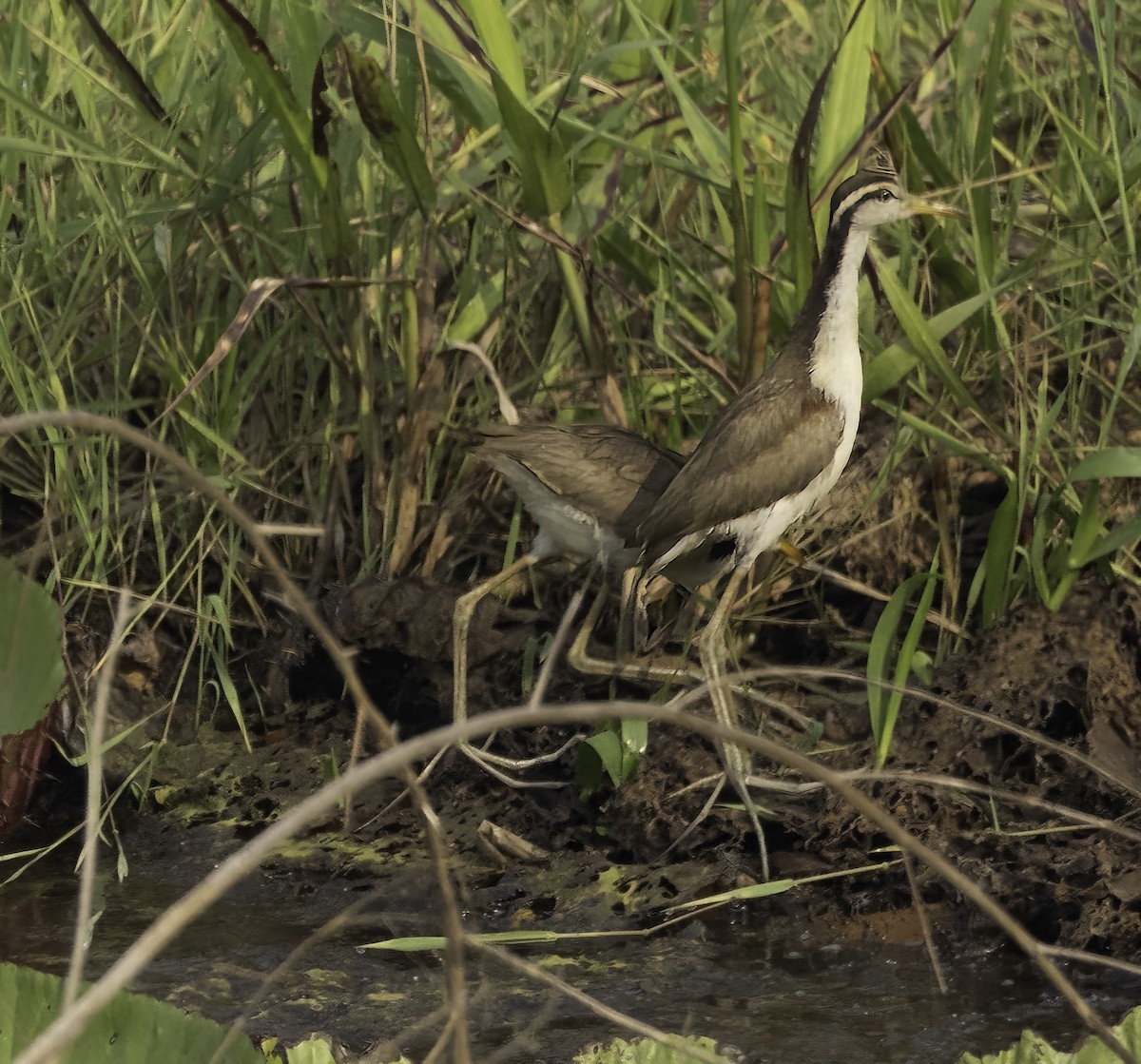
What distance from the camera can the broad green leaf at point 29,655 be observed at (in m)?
1.60

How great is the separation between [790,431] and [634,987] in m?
1.30

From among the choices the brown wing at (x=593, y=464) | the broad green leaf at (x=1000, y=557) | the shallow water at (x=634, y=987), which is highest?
the brown wing at (x=593, y=464)

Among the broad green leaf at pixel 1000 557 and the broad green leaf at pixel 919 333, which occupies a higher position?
the broad green leaf at pixel 919 333

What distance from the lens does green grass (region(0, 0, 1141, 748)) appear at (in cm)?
374

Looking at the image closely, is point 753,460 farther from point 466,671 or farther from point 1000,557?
point 466,671

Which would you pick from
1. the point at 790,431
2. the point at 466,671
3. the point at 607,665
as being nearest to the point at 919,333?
the point at 790,431

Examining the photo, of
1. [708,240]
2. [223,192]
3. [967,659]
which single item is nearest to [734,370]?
[708,240]

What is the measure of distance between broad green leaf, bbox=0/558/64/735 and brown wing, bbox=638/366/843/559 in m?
2.20

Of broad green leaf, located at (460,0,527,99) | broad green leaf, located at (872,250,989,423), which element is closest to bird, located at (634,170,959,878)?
broad green leaf, located at (872,250,989,423)

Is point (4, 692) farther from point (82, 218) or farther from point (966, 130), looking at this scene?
point (966, 130)

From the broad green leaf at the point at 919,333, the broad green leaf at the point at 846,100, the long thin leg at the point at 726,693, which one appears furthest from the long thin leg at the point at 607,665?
the broad green leaf at the point at 846,100

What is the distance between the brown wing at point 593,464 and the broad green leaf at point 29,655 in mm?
2221

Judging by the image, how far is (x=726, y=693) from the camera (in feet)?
12.1

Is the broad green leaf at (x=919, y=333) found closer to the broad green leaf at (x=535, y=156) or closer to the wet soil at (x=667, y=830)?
the wet soil at (x=667, y=830)
